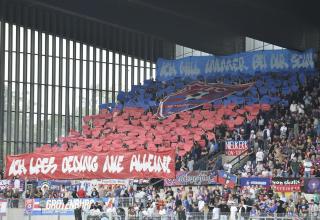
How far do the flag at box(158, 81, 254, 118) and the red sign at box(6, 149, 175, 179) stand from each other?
12978 mm

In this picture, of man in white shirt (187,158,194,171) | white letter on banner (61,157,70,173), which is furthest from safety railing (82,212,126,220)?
man in white shirt (187,158,194,171)

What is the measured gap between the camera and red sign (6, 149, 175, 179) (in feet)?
132

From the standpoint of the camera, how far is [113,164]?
4088 centimetres

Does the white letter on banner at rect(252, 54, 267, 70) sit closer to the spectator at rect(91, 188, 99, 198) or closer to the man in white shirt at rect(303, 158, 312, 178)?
the man in white shirt at rect(303, 158, 312, 178)

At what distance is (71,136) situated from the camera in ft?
180

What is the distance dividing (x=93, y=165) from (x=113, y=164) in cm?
103

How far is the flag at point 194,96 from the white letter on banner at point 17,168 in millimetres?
13936

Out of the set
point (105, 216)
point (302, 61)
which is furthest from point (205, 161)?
point (302, 61)

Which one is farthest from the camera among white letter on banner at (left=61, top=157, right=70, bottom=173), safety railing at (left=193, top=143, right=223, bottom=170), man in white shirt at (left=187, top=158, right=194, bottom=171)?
safety railing at (left=193, top=143, right=223, bottom=170)

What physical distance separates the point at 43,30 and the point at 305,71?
20702mm

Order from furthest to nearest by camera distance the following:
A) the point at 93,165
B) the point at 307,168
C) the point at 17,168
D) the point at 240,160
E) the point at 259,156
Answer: the point at 240,160 < the point at 17,168 < the point at 259,156 < the point at 93,165 < the point at 307,168

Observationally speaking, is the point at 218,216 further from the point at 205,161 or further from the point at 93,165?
the point at 205,161

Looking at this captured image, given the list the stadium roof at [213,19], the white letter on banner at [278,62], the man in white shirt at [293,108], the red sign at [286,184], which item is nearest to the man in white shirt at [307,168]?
the red sign at [286,184]

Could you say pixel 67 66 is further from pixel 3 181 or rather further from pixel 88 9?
pixel 3 181
